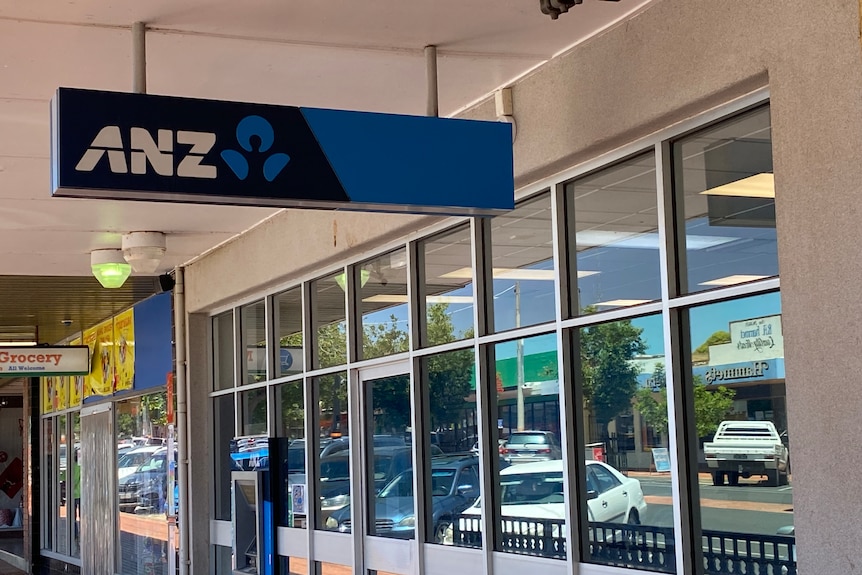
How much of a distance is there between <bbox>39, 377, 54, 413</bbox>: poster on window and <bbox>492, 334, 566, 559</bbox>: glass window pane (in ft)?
44.2

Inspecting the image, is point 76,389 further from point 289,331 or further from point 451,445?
point 451,445

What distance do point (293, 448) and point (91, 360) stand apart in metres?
7.09

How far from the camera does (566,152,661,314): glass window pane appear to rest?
4836mm

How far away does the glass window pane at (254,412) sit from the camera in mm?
9336

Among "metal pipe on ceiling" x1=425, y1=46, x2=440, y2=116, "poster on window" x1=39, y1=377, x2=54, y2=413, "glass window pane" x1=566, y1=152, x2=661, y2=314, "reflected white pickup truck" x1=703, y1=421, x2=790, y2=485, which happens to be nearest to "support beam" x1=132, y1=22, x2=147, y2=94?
"metal pipe on ceiling" x1=425, y1=46, x2=440, y2=116

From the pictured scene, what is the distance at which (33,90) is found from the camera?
5.36 m

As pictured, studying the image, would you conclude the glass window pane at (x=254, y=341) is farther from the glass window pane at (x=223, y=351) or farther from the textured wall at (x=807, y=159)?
the textured wall at (x=807, y=159)

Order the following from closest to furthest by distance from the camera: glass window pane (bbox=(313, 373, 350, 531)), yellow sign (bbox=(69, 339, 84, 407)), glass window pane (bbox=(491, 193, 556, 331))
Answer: glass window pane (bbox=(491, 193, 556, 331)), glass window pane (bbox=(313, 373, 350, 531)), yellow sign (bbox=(69, 339, 84, 407))

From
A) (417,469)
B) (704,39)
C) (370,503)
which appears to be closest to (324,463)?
(370,503)

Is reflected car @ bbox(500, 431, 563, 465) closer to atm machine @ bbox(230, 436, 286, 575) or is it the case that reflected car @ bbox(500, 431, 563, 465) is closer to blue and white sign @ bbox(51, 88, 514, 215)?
blue and white sign @ bbox(51, 88, 514, 215)

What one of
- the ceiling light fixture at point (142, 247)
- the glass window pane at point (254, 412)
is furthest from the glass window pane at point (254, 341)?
the ceiling light fixture at point (142, 247)

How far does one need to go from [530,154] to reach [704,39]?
1.25 metres

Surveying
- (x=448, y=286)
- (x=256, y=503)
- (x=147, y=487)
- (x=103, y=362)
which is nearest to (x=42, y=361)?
(x=103, y=362)

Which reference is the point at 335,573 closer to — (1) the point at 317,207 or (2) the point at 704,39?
(1) the point at 317,207
